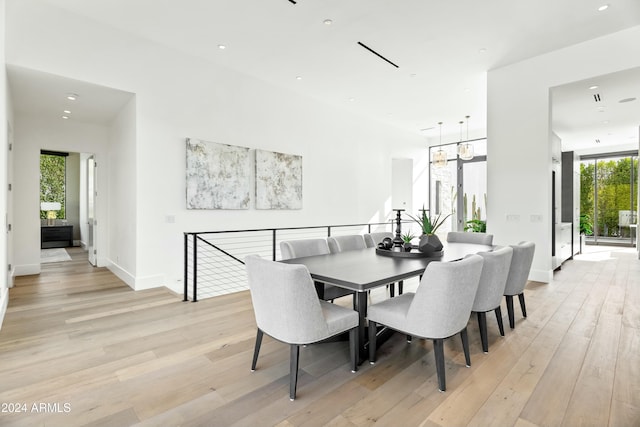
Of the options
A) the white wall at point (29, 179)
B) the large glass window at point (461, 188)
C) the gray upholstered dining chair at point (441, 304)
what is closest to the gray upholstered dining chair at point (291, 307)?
the gray upholstered dining chair at point (441, 304)

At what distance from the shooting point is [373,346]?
2412 millimetres

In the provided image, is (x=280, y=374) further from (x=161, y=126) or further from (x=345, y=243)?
(x=161, y=126)

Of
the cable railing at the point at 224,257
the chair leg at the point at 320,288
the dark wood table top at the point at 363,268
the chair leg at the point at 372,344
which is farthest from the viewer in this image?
the cable railing at the point at 224,257

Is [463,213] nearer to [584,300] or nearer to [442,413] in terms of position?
[584,300]

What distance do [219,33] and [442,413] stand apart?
4.65 m

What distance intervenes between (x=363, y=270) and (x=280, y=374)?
915mm

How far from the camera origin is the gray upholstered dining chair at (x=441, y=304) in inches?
79.3

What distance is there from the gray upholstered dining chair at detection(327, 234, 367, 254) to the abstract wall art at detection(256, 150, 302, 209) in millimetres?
2455

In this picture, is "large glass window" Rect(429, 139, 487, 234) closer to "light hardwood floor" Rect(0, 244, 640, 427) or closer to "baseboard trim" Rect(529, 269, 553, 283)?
"baseboard trim" Rect(529, 269, 553, 283)

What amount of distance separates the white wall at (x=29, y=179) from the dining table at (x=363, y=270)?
536 centimetres

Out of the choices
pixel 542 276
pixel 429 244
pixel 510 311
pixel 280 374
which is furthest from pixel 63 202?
pixel 542 276

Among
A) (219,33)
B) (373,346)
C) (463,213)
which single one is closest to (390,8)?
(219,33)

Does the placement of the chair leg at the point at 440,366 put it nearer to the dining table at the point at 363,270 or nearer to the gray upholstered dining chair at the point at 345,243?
the dining table at the point at 363,270

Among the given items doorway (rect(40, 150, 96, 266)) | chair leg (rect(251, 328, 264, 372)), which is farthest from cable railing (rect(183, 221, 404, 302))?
doorway (rect(40, 150, 96, 266))
